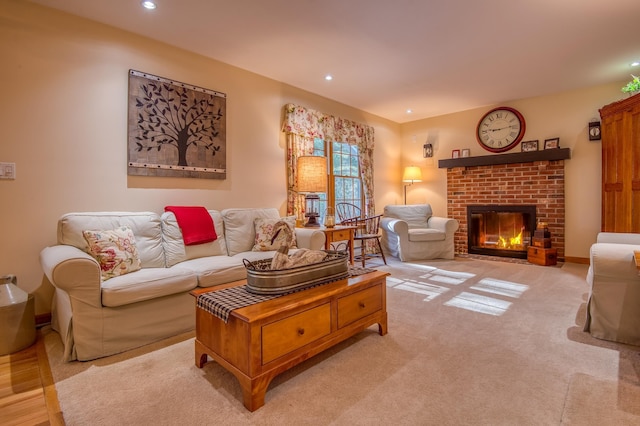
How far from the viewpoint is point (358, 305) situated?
2.07 meters

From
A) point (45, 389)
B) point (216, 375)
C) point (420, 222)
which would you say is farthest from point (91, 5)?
point (420, 222)

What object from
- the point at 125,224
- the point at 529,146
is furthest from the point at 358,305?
the point at 529,146

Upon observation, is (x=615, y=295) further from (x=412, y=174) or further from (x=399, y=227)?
(x=412, y=174)

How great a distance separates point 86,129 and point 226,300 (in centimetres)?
212

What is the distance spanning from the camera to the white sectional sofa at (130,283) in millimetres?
1910

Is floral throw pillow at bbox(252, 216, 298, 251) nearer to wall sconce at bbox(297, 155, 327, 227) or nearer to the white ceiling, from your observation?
wall sconce at bbox(297, 155, 327, 227)

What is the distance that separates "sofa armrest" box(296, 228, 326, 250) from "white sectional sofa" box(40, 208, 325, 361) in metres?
0.45

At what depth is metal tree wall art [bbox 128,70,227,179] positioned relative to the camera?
292 centimetres

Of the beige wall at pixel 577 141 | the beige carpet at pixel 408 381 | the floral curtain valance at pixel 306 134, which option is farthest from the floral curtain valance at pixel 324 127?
the beige carpet at pixel 408 381

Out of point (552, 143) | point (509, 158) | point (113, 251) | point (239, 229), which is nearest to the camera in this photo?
point (113, 251)

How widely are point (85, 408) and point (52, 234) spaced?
5.39 ft

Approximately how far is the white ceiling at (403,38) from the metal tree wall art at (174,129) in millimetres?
452

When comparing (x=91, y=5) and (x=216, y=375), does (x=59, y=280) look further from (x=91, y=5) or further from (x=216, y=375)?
(x=91, y=5)

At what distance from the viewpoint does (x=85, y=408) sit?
150 centimetres
